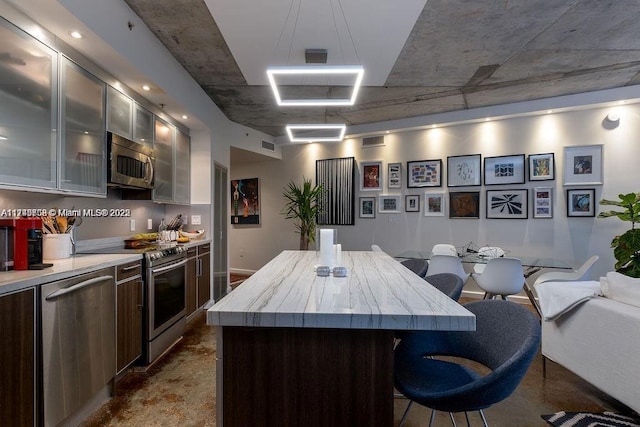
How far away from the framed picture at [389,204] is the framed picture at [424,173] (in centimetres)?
34

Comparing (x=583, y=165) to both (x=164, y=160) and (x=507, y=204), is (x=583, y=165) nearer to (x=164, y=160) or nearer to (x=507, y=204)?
(x=507, y=204)

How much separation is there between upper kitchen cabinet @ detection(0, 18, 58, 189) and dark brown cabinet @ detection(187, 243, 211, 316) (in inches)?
70.5

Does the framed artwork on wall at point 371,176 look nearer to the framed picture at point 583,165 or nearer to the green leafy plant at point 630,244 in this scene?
the framed picture at point 583,165

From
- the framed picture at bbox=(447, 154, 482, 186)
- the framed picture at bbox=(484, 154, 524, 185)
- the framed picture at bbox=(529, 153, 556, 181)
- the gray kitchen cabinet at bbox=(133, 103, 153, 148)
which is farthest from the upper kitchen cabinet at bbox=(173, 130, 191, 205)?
the framed picture at bbox=(529, 153, 556, 181)

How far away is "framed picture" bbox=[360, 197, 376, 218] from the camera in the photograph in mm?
5754

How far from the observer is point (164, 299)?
9.62 ft

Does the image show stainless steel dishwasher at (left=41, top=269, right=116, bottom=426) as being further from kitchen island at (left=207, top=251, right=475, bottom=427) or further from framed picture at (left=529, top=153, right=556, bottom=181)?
framed picture at (left=529, top=153, right=556, bottom=181)

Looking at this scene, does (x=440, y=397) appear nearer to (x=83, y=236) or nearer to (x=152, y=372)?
(x=152, y=372)

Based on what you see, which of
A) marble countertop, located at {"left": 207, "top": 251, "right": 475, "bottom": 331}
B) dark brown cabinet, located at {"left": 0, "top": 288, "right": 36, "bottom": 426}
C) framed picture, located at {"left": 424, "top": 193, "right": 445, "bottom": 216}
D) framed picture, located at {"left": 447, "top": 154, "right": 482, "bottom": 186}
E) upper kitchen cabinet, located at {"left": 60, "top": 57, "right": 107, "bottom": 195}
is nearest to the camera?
marble countertop, located at {"left": 207, "top": 251, "right": 475, "bottom": 331}

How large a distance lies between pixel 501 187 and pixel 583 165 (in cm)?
103

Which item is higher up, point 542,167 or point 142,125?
point 142,125

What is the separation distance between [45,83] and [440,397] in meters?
2.76

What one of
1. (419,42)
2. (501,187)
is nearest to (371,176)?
(501,187)

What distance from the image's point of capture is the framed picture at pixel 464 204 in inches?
197
